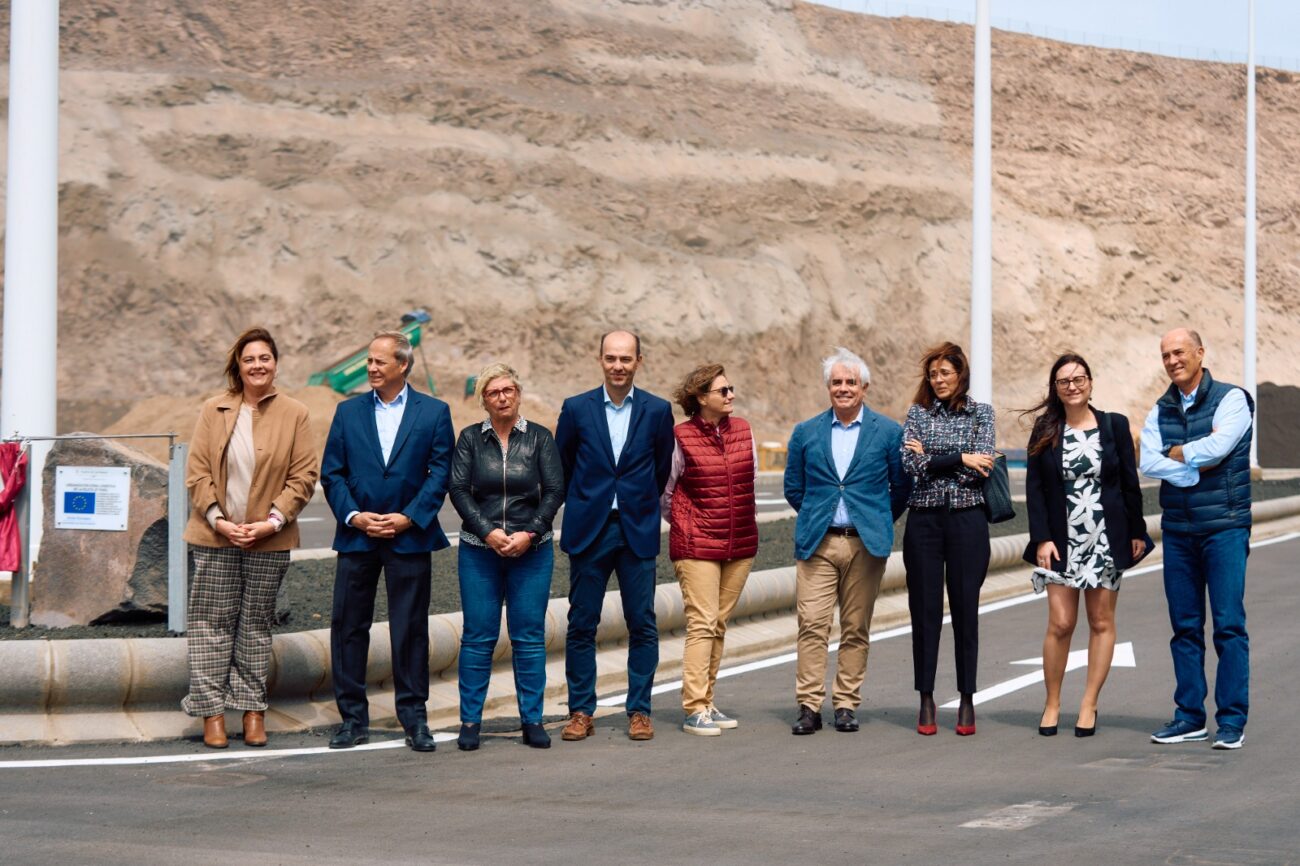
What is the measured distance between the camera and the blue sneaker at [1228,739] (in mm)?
8555

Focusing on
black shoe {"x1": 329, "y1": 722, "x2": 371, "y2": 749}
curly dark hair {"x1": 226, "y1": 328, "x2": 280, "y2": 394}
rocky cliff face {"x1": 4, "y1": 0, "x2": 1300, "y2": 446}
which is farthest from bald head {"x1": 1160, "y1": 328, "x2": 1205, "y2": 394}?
rocky cliff face {"x1": 4, "y1": 0, "x2": 1300, "y2": 446}

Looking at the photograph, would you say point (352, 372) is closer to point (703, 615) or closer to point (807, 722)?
point (703, 615)

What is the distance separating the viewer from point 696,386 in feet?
31.0

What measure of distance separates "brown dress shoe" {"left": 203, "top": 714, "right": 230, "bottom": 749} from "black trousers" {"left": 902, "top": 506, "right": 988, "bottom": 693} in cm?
377

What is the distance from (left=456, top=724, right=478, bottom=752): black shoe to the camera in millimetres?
8727

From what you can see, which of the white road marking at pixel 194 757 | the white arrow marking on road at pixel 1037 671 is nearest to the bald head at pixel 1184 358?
the white arrow marking on road at pixel 1037 671

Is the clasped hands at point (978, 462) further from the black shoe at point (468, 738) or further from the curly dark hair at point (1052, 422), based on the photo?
the black shoe at point (468, 738)

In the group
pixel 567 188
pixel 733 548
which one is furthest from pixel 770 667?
pixel 567 188

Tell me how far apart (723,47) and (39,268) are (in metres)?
53.0

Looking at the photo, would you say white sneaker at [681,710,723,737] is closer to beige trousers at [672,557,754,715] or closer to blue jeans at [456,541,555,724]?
beige trousers at [672,557,754,715]

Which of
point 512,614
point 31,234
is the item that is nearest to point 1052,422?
point 512,614

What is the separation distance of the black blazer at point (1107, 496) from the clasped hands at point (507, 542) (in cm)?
275

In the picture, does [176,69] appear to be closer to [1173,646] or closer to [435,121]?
[435,121]

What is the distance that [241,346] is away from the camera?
9094mm
